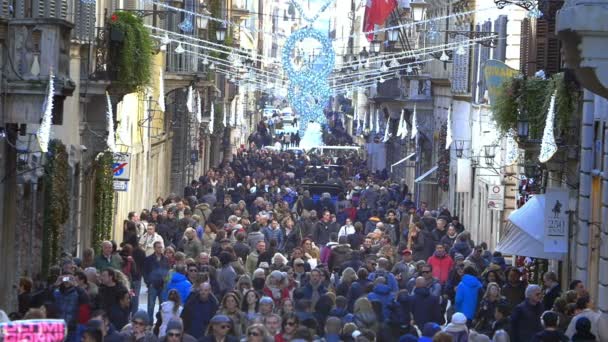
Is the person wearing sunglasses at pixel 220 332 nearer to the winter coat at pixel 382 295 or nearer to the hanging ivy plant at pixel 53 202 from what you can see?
the winter coat at pixel 382 295

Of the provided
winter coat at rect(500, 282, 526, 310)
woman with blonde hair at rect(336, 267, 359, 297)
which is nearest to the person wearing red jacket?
woman with blonde hair at rect(336, 267, 359, 297)

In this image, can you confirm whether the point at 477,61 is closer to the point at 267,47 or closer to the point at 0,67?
the point at 0,67

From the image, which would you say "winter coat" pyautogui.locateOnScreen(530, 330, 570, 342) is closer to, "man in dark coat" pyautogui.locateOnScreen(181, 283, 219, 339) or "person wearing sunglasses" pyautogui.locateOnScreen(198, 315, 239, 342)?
"person wearing sunglasses" pyautogui.locateOnScreen(198, 315, 239, 342)

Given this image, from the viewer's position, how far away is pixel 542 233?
26.4 meters

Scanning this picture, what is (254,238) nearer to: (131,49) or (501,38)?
(131,49)

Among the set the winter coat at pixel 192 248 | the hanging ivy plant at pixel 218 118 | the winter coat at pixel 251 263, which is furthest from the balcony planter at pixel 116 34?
the hanging ivy plant at pixel 218 118

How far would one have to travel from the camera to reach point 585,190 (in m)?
26.6

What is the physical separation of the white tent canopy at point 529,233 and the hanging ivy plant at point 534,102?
1282 mm

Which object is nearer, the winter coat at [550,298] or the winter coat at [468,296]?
the winter coat at [550,298]

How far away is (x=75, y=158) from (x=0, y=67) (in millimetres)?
8392

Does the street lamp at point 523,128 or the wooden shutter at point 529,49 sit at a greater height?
the wooden shutter at point 529,49

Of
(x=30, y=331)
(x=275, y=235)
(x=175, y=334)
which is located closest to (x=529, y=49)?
(x=275, y=235)

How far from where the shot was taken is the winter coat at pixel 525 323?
1955 cm

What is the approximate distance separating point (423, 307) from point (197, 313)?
3.18 m
